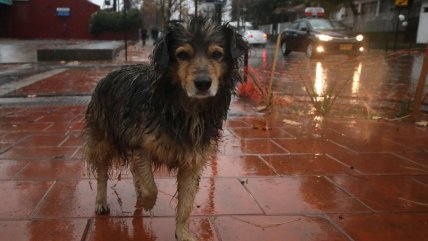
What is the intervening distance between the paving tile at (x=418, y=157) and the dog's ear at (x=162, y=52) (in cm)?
372

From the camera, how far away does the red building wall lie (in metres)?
46.1

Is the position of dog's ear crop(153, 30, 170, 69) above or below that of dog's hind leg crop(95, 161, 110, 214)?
above

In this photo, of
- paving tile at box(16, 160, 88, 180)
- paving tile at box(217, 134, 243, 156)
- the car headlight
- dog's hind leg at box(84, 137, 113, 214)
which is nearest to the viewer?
dog's hind leg at box(84, 137, 113, 214)

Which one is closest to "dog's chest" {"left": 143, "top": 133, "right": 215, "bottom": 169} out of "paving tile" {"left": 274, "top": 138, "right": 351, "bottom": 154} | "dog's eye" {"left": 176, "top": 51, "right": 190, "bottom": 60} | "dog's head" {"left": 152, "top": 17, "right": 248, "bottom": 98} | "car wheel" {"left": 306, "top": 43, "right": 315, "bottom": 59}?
"dog's head" {"left": 152, "top": 17, "right": 248, "bottom": 98}

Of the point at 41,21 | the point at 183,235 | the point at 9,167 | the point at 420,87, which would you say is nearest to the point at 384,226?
the point at 183,235

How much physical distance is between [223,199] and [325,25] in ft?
71.7

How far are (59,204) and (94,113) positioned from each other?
0.84 m

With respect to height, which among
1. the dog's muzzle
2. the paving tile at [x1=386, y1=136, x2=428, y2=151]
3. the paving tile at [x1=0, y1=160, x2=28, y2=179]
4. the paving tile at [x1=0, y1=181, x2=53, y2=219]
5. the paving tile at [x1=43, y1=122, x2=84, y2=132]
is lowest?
the paving tile at [x1=43, y1=122, x2=84, y2=132]

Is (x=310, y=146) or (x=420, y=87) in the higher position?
(x=420, y=87)

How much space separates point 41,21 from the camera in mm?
46781

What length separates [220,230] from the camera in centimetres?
351

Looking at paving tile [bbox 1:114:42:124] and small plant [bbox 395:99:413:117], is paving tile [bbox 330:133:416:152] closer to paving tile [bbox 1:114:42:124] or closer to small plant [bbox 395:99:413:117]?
small plant [bbox 395:99:413:117]

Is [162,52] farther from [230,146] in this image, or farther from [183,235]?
[230,146]

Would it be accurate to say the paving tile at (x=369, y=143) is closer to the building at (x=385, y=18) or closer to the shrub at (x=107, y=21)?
the building at (x=385, y=18)
